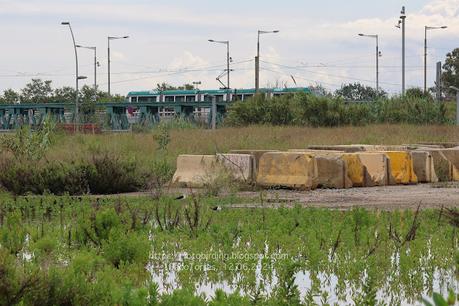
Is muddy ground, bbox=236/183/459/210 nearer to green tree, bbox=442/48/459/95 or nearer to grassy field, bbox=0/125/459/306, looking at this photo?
grassy field, bbox=0/125/459/306

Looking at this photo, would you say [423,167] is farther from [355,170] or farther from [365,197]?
[365,197]

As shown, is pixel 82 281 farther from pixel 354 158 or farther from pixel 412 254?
pixel 354 158

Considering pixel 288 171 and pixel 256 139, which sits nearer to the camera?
pixel 288 171

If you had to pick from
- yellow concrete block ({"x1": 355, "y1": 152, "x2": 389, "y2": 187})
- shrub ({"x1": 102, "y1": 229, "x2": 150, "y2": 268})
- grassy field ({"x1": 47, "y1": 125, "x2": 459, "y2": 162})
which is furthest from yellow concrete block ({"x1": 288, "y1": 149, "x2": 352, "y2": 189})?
shrub ({"x1": 102, "y1": 229, "x2": 150, "y2": 268})

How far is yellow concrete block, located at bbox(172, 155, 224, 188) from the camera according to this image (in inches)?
837

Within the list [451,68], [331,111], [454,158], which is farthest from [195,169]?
[451,68]

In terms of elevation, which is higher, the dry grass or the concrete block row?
the dry grass

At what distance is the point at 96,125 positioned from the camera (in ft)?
182

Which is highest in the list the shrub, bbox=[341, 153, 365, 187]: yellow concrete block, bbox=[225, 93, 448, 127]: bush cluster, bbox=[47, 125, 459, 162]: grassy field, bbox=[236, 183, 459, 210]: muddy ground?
bbox=[225, 93, 448, 127]: bush cluster

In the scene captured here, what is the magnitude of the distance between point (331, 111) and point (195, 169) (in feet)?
97.9

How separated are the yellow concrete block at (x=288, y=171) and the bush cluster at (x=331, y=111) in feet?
96.2

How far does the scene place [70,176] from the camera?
20.1 metres

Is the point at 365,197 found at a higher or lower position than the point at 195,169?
lower

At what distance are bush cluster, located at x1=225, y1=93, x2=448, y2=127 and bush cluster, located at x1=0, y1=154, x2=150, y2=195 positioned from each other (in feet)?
99.5
